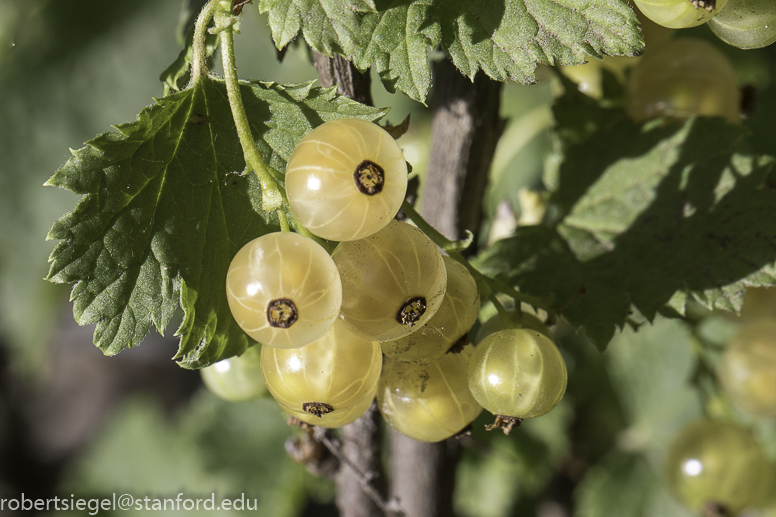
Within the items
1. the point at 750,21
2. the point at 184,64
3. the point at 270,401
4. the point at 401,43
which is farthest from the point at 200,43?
the point at 270,401

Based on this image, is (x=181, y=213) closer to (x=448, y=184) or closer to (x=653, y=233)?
(x=448, y=184)

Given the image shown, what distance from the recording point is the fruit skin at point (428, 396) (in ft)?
1.96

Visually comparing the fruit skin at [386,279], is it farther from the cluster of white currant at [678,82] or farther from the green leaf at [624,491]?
the green leaf at [624,491]

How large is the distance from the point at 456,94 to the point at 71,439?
271cm

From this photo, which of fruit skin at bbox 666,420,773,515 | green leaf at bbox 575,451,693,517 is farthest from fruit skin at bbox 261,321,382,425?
green leaf at bbox 575,451,693,517

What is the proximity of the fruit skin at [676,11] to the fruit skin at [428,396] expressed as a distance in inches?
13.9

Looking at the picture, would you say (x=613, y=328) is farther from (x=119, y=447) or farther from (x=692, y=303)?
(x=119, y=447)

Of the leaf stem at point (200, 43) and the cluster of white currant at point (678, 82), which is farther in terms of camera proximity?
the cluster of white currant at point (678, 82)

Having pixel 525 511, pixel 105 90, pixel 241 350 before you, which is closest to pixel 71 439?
pixel 105 90

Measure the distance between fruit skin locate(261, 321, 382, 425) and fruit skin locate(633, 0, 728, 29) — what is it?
0.39 meters

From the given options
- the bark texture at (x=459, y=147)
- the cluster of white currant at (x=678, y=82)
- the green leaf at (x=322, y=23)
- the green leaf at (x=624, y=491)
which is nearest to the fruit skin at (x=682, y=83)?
the cluster of white currant at (x=678, y=82)

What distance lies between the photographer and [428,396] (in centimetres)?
59

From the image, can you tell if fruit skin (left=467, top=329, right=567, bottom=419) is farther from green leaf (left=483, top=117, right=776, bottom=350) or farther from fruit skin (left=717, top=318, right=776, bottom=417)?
fruit skin (left=717, top=318, right=776, bottom=417)

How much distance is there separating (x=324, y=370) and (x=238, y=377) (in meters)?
0.32
